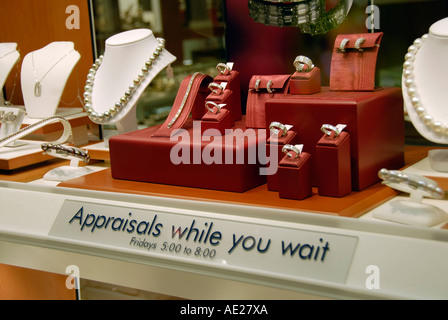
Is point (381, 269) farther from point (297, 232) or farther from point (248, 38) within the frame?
point (248, 38)

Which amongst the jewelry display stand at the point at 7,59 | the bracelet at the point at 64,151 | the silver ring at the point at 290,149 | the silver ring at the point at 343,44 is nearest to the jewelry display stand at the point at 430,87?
the silver ring at the point at 343,44

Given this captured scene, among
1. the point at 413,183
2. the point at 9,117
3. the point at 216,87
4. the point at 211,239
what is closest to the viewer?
the point at 413,183

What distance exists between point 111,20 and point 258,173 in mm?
822

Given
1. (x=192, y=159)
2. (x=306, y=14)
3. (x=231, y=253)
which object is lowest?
(x=231, y=253)

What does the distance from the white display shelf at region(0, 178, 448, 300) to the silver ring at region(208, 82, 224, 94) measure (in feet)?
0.98

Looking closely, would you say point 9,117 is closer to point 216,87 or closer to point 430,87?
point 216,87

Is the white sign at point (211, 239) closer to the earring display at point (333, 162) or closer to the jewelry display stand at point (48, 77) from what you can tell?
the earring display at point (333, 162)

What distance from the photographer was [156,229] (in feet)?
3.38

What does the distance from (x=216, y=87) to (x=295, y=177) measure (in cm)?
35

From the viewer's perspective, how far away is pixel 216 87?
4.11ft

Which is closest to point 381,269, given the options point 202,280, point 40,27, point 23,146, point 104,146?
point 202,280

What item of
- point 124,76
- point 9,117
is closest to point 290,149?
point 124,76

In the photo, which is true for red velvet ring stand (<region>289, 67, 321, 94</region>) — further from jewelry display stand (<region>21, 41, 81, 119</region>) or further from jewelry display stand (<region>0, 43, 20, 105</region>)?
jewelry display stand (<region>0, 43, 20, 105</region>)

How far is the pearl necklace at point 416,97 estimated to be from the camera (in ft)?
3.29
